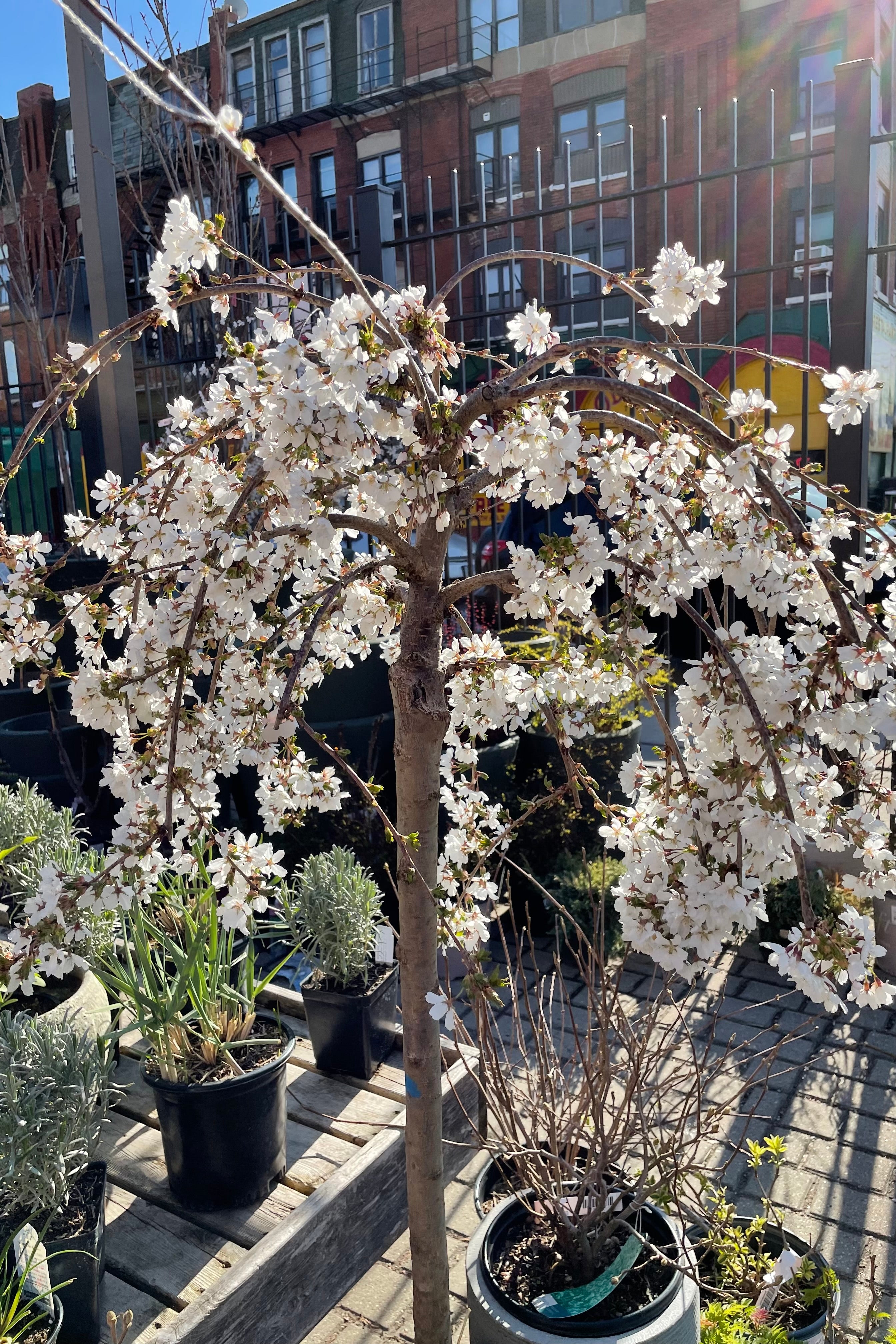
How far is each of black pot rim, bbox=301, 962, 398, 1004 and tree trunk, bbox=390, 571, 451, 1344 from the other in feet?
2.68

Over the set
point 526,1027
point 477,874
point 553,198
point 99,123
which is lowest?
point 526,1027

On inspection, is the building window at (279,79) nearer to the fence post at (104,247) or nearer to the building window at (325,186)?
the building window at (325,186)

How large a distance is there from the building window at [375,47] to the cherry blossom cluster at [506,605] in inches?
796

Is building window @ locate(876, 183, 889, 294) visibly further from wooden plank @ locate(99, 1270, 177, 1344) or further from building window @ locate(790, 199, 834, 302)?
wooden plank @ locate(99, 1270, 177, 1344)

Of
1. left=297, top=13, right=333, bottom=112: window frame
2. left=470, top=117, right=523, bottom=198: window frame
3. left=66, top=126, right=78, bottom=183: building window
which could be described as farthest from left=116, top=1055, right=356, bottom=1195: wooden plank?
left=297, top=13, right=333, bottom=112: window frame

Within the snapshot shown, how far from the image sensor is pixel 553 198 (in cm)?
1655

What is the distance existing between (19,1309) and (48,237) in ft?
42.8

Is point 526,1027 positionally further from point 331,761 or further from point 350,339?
point 350,339

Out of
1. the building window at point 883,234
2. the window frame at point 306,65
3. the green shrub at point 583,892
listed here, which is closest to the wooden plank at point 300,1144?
the green shrub at point 583,892

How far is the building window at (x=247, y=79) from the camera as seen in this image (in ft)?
66.5

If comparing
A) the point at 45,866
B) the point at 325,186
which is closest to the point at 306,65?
the point at 325,186

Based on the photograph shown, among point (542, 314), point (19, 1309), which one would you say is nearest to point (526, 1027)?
point (19, 1309)

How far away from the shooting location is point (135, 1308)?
2053mm

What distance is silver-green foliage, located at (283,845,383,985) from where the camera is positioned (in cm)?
286
